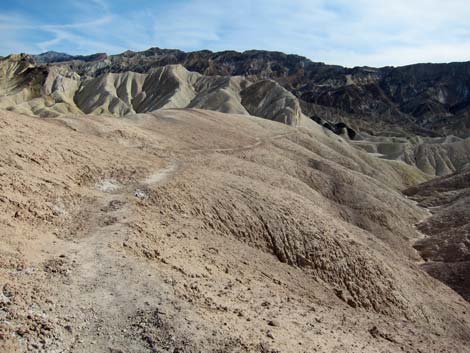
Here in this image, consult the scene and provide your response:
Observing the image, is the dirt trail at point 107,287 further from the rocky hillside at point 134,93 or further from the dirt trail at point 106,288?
the rocky hillside at point 134,93

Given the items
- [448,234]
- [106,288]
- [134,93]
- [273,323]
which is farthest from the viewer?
[134,93]

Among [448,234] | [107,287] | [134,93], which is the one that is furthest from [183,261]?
[134,93]

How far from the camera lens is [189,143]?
1463 inches

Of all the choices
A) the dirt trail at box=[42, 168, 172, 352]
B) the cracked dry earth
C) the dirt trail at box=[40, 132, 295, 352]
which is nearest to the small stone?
the cracked dry earth

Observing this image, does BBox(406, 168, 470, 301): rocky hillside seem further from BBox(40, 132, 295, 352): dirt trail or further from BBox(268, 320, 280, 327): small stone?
BBox(40, 132, 295, 352): dirt trail

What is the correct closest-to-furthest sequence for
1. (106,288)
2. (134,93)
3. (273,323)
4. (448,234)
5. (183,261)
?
(106,288)
(273,323)
(183,261)
(448,234)
(134,93)

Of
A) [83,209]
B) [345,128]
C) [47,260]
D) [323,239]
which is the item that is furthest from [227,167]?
[345,128]

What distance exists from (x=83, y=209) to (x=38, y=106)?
393ft

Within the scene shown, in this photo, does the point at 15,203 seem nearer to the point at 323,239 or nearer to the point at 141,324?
the point at 141,324

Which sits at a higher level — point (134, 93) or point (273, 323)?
point (134, 93)

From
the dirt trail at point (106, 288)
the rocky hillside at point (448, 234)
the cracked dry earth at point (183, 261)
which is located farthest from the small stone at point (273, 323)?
the rocky hillside at point (448, 234)

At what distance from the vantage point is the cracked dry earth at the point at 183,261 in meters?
11.2

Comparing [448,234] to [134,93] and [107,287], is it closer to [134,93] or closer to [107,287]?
[107,287]

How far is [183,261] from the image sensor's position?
51.5ft
